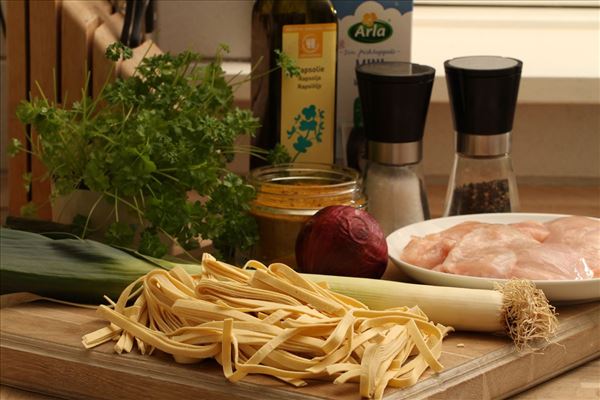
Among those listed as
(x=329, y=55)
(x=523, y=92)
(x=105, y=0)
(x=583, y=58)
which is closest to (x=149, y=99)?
(x=329, y=55)

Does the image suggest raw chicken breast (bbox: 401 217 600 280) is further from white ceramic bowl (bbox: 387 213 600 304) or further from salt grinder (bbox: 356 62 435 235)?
salt grinder (bbox: 356 62 435 235)

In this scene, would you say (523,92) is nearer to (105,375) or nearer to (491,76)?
(491,76)

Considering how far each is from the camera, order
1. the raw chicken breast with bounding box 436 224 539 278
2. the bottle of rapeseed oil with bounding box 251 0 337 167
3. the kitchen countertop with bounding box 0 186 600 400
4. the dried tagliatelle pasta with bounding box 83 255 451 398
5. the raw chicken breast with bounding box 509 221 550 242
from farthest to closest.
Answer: the bottle of rapeseed oil with bounding box 251 0 337 167
the raw chicken breast with bounding box 509 221 550 242
the raw chicken breast with bounding box 436 224 539 278
the kitchen countertop with bounding box 0 186 600 400
the dried tagliatelle pasta with bounding box 83 255 451 398

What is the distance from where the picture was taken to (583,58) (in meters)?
1.88

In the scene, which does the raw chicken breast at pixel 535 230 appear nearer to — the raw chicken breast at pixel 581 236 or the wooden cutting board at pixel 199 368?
the raw chicken breast at pixel 581 236

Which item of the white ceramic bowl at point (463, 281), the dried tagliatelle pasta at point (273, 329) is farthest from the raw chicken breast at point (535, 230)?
the dried tagliatelle pasta at point (273, 329)

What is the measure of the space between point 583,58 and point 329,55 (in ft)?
2.05

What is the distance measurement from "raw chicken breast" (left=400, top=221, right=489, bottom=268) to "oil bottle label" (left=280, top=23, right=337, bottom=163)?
237mm

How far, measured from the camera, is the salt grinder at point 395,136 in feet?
4.43

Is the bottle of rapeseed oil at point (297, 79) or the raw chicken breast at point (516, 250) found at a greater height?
the bottle of rapeseed oil at point (297, 79)

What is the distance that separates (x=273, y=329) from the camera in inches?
38.3

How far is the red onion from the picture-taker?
1212mm

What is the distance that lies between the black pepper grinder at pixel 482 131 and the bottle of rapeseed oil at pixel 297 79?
16 cm

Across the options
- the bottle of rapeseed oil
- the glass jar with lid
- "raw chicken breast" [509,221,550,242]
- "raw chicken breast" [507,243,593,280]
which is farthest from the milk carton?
"raw chicken breast" [507,243,593,280]
